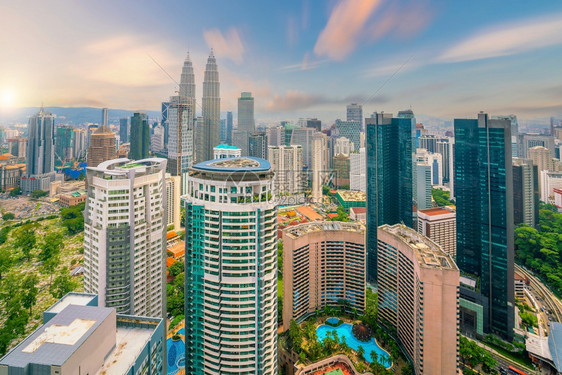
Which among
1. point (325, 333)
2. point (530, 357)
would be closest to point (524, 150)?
point (530, 357)

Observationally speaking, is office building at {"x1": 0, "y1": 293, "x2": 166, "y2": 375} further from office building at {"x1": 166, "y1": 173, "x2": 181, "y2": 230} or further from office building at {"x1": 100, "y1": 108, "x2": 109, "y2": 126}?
office building at {"x1": 100, "y1": 108, "x2": 109, "y2": 126}

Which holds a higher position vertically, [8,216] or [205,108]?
[205,108]

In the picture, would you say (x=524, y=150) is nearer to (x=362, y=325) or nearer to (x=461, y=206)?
(x=461, y=206)

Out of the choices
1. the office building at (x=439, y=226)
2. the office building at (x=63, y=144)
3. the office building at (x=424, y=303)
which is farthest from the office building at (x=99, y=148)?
the office building at (x=424, y=303)

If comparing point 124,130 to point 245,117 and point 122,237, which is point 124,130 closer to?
point 245,117

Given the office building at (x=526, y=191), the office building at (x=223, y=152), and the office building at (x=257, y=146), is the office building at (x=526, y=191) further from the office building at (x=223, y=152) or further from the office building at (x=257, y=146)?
the office building at (x=257, y=146)

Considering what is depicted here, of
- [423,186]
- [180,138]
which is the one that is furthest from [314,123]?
[423,186]

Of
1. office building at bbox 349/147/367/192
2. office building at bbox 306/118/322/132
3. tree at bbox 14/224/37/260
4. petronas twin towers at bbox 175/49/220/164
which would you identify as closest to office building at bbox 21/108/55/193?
tree at bbox 14/224/37/260
